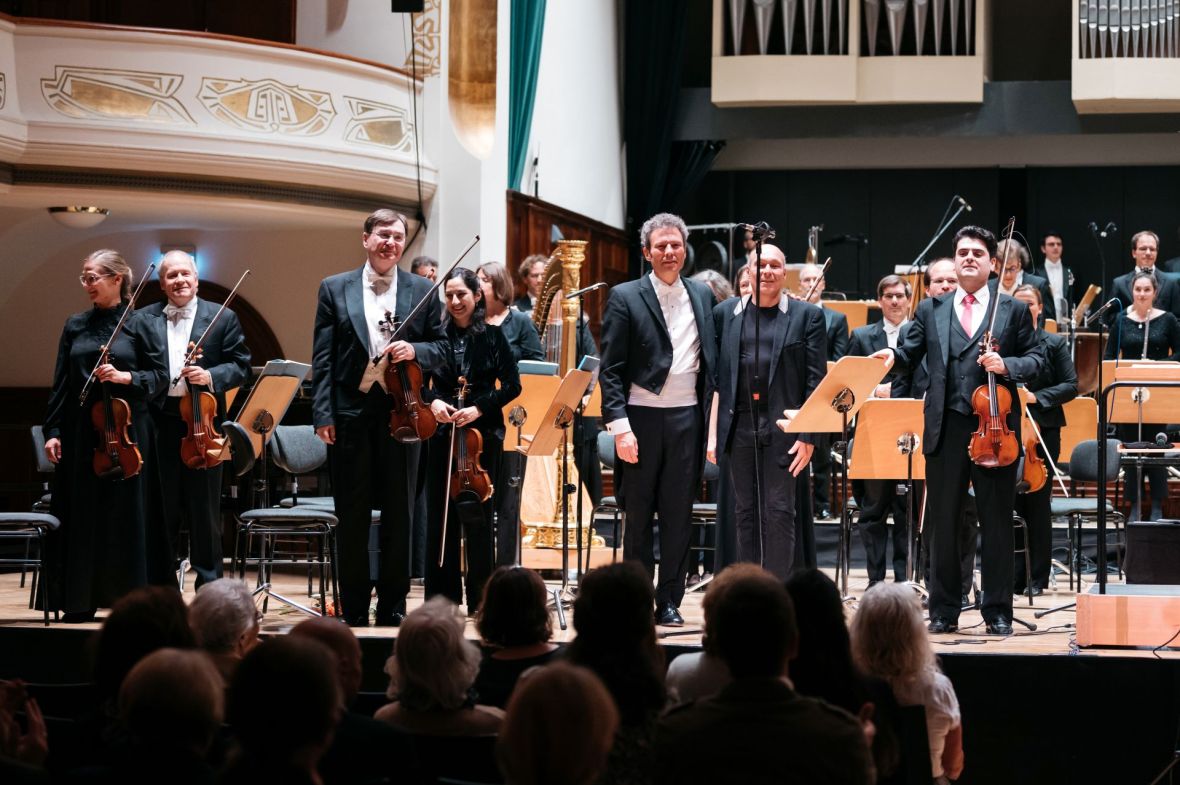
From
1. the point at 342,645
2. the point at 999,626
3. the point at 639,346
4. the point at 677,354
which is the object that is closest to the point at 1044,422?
the point at 999,626

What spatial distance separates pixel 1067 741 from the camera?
471cm

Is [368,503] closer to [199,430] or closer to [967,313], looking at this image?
[199,430]

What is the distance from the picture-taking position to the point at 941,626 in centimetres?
543

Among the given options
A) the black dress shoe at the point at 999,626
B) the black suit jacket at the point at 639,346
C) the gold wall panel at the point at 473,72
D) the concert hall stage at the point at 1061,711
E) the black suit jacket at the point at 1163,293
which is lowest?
the concert hall stage at the point at 1061,711

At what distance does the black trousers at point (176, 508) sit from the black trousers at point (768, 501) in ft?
6.89

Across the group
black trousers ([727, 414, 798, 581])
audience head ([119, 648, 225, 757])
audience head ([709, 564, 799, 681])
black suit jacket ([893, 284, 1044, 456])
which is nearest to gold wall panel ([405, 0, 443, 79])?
black trousers ([727, 414, 798, 581])

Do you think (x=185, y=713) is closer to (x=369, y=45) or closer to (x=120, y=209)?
(x=120, y=209)

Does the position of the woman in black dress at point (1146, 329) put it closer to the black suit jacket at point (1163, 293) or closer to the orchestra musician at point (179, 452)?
the black suit jacket at point (1163, 293)

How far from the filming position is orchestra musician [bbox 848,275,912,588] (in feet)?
22.8

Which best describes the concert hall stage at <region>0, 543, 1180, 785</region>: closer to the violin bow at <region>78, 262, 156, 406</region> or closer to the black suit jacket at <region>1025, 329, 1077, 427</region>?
the violin bow at <region>78, 262, 156, 406</region>

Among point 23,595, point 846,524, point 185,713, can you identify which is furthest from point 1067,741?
point 23,595

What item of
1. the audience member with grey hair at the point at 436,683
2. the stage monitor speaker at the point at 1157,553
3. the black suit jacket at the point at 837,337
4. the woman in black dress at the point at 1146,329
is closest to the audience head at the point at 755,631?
the audience member with grey hair at the point at 436,683

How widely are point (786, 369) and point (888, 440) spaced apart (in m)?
0.79

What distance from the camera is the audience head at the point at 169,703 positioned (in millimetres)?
2400
